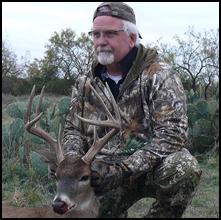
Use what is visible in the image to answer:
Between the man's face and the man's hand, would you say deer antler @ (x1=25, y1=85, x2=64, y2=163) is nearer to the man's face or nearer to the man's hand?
the man's hand

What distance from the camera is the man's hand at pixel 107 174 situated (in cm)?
495

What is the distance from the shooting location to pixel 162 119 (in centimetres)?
528

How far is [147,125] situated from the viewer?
551cm

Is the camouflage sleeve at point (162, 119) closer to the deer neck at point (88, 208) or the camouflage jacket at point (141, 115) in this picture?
the camouflage jacket at point (141, 115)

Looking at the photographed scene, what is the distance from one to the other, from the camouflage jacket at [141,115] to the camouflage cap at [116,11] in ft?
1.05

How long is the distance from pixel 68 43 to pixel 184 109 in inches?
1103

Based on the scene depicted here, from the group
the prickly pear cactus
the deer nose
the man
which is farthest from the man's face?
the prickly pear cactus

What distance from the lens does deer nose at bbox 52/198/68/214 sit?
4.67 meters

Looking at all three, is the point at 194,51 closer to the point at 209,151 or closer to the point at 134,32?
the point at 209,151

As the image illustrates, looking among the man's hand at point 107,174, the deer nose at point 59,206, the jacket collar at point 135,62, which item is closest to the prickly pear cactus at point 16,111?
the jacket collar at point 135,62

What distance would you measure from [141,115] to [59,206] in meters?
1.27

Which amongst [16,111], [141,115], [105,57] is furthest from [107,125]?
[16,111]

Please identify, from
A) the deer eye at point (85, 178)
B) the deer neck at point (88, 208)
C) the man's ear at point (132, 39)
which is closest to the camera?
the deer eye at point (85, 178)

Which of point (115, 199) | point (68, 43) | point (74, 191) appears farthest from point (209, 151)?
point (68, 43)
